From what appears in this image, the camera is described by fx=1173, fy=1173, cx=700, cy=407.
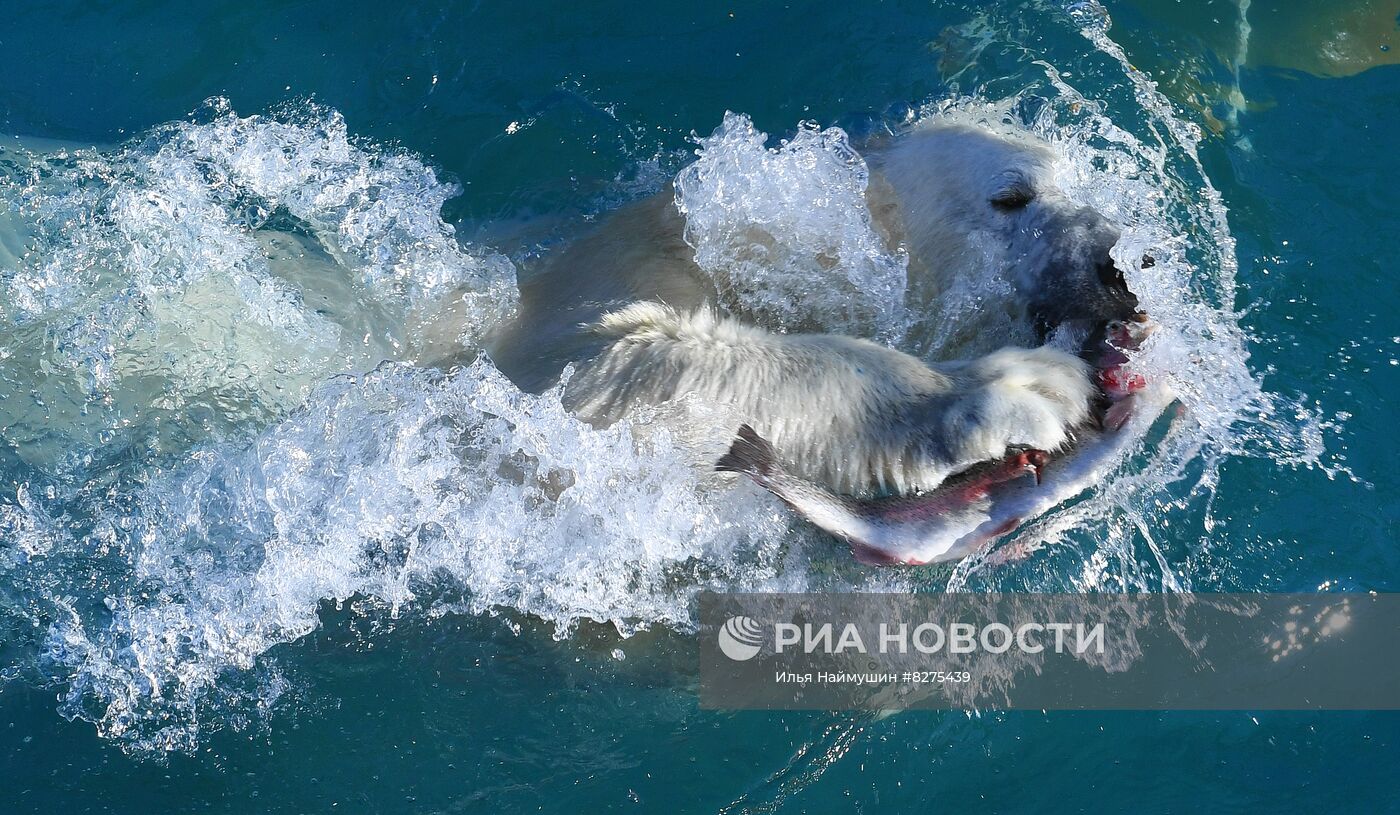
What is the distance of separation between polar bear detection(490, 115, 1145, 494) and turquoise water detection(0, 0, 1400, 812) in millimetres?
199

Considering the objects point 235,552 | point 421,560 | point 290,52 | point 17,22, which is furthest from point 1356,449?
point 17,22

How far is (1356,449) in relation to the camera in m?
4.16

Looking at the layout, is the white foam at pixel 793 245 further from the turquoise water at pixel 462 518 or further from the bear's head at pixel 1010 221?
the turquoise water at pixel 462 518

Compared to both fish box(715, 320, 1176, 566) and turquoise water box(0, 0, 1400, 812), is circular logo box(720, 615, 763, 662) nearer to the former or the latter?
turquoise water box(0, 0, 1400, 812)

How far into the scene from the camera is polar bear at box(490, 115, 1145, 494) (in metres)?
3.01

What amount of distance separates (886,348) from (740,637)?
0.93 meters

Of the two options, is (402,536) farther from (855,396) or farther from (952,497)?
(952,497)

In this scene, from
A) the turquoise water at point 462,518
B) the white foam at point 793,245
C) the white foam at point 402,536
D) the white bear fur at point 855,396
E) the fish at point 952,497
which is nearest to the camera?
the fish at point 952,497

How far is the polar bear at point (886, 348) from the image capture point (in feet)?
9.87

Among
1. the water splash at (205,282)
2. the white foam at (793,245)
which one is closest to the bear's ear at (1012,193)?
the white foam at (793,245)

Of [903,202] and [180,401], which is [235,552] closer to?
[180,401]

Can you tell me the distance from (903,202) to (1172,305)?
1129 millimetres

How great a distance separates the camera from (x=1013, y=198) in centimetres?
374

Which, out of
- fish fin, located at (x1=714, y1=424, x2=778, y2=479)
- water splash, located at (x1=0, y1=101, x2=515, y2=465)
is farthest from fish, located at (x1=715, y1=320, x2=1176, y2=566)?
water splash, located at (x1=0, y1=101, x2=515, y2=465)
